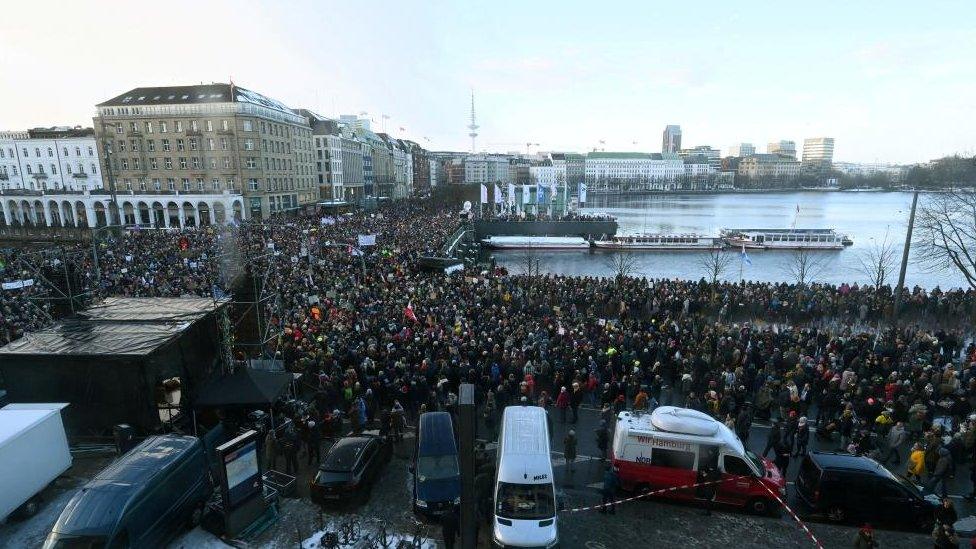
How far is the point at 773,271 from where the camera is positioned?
4606cm

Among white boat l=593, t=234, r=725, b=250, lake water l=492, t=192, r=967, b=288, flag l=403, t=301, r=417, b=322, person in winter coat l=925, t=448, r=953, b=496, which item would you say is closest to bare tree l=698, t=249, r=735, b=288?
lake water l=492, t=192, r=967, b=288

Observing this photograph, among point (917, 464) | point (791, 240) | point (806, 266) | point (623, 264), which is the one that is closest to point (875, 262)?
point (806, 266)

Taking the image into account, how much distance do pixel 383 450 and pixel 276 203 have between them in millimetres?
61325

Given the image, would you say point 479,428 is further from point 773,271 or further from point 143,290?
point 773,271

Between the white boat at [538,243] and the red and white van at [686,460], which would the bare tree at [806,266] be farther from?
the red and white van at [686,460]

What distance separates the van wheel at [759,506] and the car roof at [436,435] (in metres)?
5.65

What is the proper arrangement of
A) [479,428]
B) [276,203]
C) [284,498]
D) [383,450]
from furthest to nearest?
1. [276,203]
2. [479,428]
3. [383,450]
4. [284,498]

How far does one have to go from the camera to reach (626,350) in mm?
15312

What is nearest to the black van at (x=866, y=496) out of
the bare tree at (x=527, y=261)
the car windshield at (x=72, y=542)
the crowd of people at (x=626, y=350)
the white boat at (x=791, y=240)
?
the crowd of people at (x=626, y=350)

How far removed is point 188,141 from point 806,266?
68.2m

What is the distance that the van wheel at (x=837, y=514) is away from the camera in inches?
353

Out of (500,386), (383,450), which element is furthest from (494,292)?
(383,450)

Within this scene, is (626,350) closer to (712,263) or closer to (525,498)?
(525,498)

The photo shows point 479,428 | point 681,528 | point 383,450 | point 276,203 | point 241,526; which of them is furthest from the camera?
point 276,203
